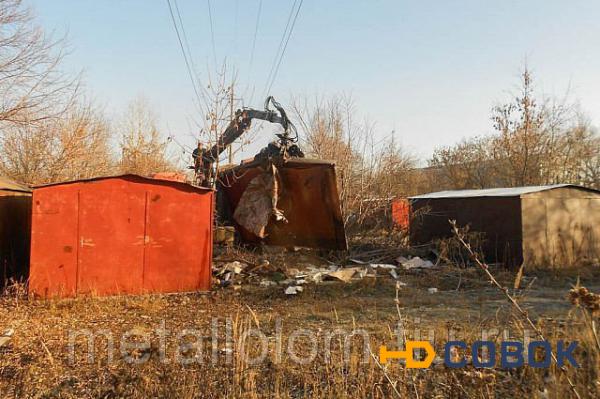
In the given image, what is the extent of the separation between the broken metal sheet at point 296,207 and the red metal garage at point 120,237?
240cm

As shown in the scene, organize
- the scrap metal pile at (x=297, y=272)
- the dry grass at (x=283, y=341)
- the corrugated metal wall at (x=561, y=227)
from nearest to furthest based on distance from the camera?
the dry grass at (x=283, y=341) → the scrap metal pile at (x=297, y=272) → the corrugated metal wall at (x=561, y=227)

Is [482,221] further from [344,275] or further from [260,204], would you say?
[260,204]

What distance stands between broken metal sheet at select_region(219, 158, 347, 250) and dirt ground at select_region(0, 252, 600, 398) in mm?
2249

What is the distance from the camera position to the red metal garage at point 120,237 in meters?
6.48

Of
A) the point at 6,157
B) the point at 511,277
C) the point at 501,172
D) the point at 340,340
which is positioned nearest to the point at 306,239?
the point at 511,277

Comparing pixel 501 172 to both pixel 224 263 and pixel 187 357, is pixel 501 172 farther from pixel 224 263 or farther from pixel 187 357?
pixel 187 357

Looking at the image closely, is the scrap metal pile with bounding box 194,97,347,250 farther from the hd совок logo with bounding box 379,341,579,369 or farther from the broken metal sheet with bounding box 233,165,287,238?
the hd совок logo with bounding box 379,341,579,369

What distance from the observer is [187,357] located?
406cm

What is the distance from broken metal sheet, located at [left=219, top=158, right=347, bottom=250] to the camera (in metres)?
9.70

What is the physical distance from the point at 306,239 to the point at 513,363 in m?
6.96

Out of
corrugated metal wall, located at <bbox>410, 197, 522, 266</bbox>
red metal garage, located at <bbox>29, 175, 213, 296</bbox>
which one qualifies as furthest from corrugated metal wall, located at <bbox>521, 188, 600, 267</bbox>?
red metal garage, located at <bbox>29, 175, 213, 296</bbox>

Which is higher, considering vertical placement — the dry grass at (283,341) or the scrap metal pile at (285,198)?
the scrap metal pile at (285,198)

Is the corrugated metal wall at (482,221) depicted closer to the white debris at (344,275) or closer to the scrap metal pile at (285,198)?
the scrap metal pile at (285,198)

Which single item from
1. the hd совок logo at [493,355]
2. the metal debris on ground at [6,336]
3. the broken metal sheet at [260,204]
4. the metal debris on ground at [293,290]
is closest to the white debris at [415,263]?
the broken metal sheet at [260,204]
